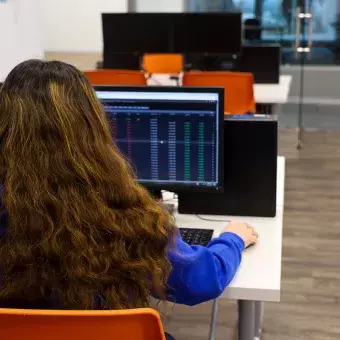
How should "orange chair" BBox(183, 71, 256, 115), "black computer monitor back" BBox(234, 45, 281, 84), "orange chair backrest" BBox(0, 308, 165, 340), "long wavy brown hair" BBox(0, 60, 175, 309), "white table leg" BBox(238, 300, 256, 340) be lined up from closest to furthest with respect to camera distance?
"orange chair backrest" BBox(0, 308, 165, 340)
"long wavy brown hair" BBox(0, 60, 175, 309)
"white table leg" BBox(238, 300, 256, 340)
"orange chair" BBox(183, 71, 256, 115)
"black computer monitor back" BBox(234, 45, 281, 84)

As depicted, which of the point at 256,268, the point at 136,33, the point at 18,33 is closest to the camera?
the point at 256,268

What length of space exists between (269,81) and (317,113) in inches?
88.7

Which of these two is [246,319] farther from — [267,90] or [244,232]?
[267,90]

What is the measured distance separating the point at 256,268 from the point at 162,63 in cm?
416

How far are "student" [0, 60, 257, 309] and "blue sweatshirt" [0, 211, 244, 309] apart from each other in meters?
0.06

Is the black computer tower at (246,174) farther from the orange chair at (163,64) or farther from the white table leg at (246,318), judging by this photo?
the orange chair at (163,64)

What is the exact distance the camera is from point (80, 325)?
3.70ft

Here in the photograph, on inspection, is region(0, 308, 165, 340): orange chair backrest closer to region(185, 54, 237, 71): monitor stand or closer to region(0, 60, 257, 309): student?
region(0, 60, 257, 309): student

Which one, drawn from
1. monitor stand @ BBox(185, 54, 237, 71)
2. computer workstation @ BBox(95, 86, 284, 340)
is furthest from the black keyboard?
monitor stand @ BBox(185, 54, 237, 71)

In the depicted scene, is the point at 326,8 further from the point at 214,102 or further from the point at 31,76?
the point at 31,76

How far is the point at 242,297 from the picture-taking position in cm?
169

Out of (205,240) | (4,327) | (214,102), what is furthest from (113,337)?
(214,102)

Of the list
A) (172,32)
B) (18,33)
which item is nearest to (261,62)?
(172,32)

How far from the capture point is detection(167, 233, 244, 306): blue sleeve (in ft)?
4.75
